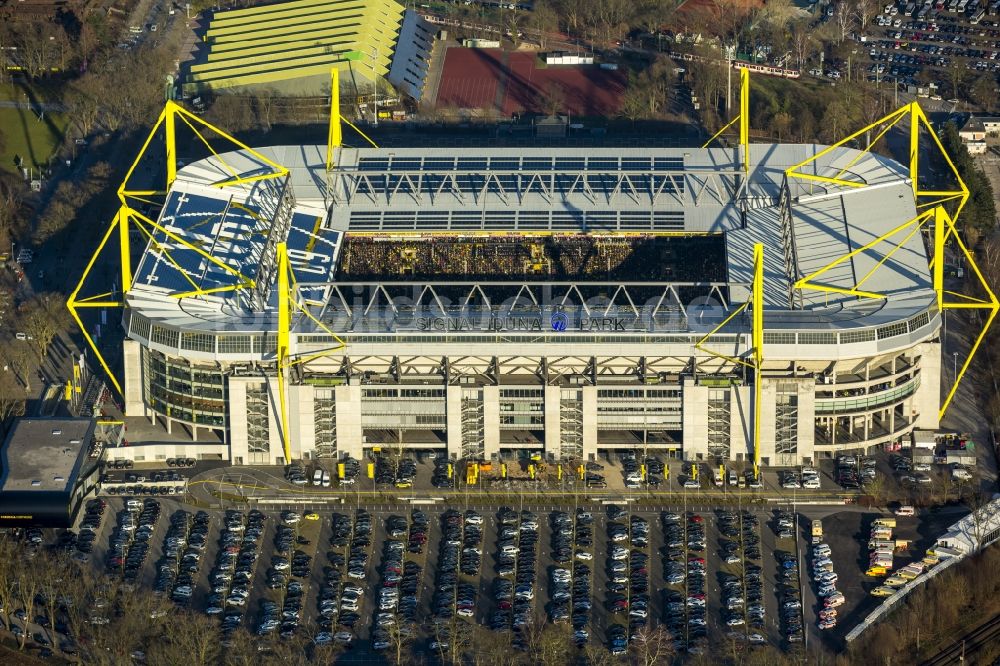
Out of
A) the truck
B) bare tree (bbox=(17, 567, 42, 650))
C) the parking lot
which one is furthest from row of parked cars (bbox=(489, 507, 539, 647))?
bare tree (bbox=(17, 567, 42, 650))

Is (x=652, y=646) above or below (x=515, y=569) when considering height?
below

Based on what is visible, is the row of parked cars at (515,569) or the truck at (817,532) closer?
the row of parked cars at (515,569)

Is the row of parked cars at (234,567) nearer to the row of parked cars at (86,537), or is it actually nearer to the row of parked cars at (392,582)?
the row of parked cars at (86,537)

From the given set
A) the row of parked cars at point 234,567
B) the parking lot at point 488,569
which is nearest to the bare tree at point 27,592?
the parking lot at point 488,569

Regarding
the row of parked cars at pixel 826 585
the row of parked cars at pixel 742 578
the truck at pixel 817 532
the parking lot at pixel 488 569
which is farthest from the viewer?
the truck at pixel 817 532

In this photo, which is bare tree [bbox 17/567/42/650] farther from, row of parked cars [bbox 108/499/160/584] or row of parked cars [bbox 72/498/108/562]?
row of parked cars [bbox 108/499/160/584]

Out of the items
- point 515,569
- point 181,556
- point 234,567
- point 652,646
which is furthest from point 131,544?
point 652,646

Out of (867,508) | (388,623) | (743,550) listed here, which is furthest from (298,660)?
(867,508)

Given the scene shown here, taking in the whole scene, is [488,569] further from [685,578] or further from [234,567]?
[234,567]

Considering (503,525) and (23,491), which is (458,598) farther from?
(23,491)
